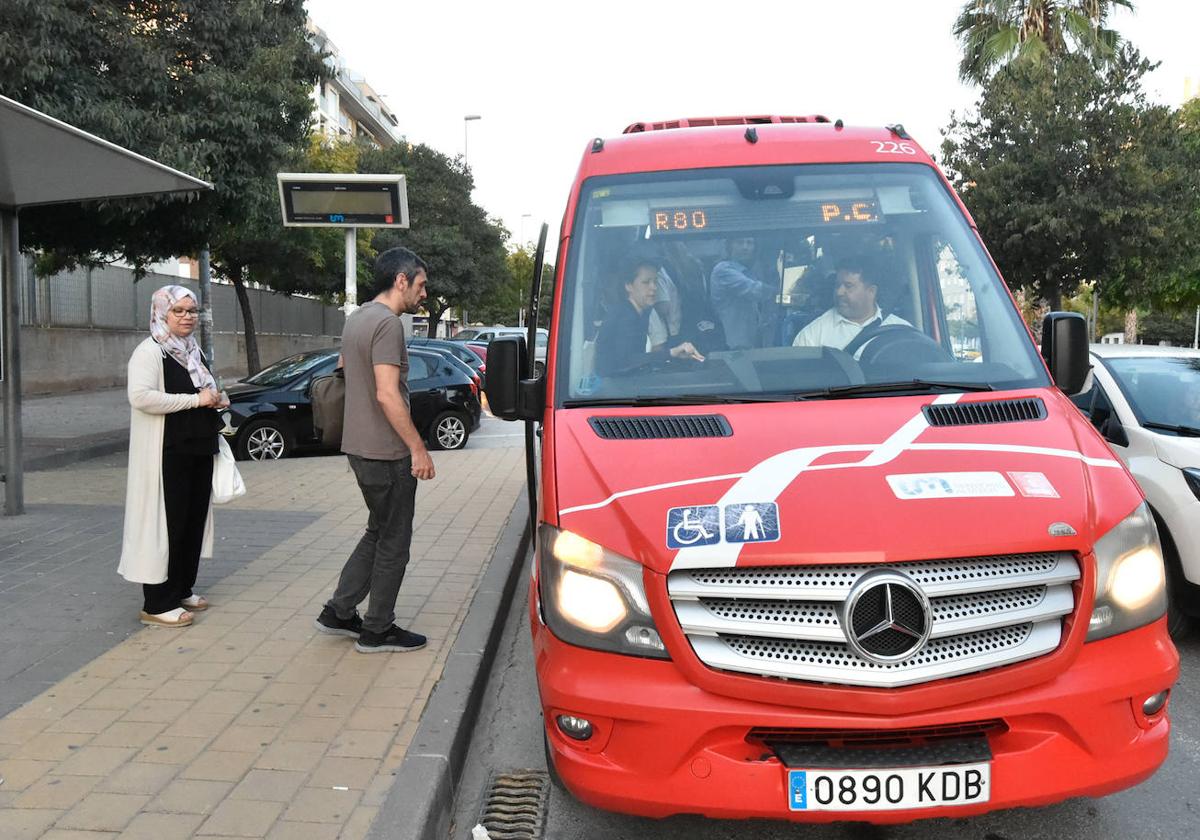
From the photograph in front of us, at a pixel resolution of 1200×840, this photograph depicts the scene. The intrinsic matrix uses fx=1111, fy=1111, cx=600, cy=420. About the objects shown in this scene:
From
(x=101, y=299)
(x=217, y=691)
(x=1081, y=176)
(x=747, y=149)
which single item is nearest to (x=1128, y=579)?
(x=747, y=149)

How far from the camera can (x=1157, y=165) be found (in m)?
22.3

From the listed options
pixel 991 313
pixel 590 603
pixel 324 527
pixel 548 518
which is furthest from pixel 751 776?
pixel 324 527

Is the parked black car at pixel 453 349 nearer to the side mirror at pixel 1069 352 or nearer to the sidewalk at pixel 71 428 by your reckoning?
the sidewalk at pixel 71 428

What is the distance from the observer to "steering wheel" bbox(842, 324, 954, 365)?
3926 millimetres

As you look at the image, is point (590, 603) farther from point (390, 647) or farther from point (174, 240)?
point (174, 240)

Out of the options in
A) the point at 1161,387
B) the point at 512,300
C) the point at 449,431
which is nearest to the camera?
the point at 1161,387

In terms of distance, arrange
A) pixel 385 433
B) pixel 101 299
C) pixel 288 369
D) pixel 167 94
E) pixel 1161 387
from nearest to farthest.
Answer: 1. pixel 385 433
2. pixel 1161 387
3. pixel 167 94
4. pixel 288 369
5. pixel 101 299

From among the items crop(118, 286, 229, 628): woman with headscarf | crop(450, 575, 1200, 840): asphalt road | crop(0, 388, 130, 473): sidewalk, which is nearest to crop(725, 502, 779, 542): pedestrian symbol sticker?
crop(450, 575, 1200, 840): asphalt road

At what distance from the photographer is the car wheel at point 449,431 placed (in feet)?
49.6

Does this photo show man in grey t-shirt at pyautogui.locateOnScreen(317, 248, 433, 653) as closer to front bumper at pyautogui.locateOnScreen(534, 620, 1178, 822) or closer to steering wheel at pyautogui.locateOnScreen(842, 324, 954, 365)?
steering wheel at pyautogui.locateOnScreen(842, 324, 954, 365)

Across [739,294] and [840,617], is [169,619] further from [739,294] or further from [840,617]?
[840,617]

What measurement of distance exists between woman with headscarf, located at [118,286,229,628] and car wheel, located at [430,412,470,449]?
940 cm

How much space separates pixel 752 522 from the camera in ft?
9.84

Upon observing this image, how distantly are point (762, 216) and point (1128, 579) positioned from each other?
6.36 ft
